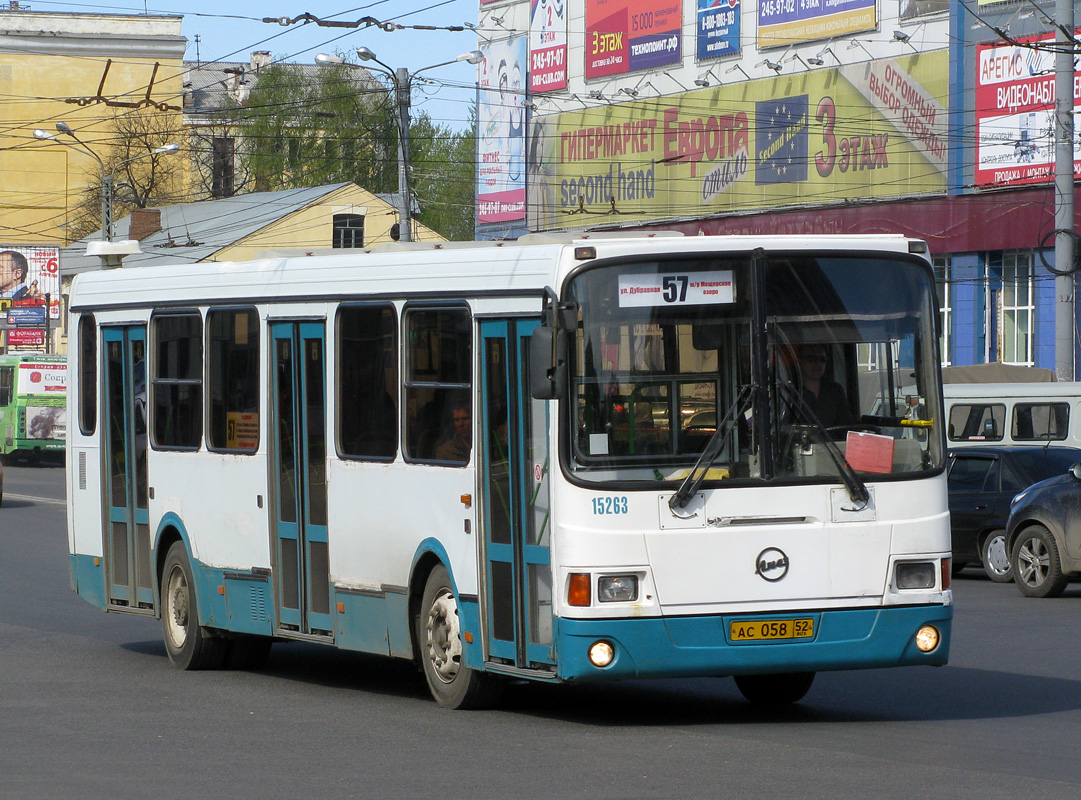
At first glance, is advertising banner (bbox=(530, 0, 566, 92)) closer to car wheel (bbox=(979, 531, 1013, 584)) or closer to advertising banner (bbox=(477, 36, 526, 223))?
advertising banner (bbox=(477, 36, 526, 223))

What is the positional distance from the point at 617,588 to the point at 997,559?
39.3 feet

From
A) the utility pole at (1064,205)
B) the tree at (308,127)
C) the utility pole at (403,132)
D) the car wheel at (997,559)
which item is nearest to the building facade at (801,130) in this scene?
the utility pole at (1064,205)

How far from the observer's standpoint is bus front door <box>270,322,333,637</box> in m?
11.6

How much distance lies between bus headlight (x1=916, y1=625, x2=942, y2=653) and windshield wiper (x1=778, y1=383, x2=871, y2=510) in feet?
2.28

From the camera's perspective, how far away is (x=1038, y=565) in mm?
18312

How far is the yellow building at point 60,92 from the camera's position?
269 ft

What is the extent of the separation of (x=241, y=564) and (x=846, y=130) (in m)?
37.0

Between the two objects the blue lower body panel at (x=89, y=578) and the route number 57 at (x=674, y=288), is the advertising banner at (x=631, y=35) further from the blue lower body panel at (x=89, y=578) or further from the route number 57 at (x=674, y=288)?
the route number 57 at (x=674, y=288)

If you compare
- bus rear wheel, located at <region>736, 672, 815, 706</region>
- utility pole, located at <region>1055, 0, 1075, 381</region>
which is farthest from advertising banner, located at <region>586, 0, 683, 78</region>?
bus rear wheel, located at <region>736, 672, 815, 706</region>

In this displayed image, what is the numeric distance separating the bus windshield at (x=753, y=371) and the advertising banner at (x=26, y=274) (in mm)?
61191

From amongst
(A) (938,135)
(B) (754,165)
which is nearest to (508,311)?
(A) (938,135)

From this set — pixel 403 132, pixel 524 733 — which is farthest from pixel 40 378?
pixel 524 733

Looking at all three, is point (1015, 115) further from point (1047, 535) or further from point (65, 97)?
point (65, 97)

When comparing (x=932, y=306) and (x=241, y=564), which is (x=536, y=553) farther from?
(x=241, y=564)
